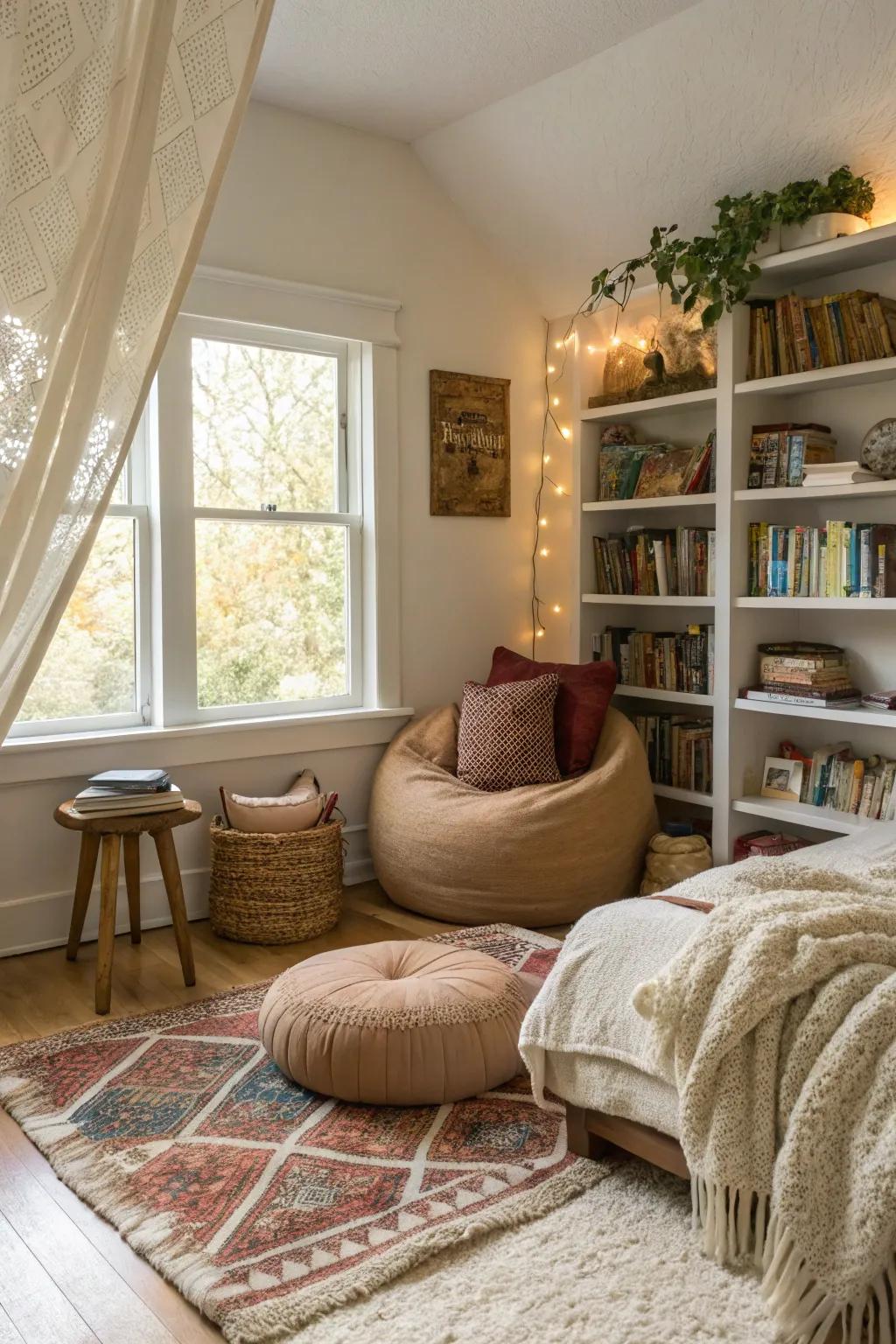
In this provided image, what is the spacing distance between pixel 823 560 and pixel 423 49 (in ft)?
6.87

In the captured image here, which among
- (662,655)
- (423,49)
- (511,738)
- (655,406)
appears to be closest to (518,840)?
(511,738)

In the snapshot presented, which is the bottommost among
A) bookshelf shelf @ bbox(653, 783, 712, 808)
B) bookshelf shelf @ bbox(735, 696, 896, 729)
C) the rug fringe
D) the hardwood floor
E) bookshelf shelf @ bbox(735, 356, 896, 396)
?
the hardwood floor

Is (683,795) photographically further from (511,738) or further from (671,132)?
(671,132)

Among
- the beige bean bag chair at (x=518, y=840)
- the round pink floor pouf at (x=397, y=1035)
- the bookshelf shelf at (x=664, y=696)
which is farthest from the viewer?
the bookshelf shelf at (x=664, y=696)

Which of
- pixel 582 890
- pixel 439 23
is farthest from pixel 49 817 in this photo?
pixel 439 23

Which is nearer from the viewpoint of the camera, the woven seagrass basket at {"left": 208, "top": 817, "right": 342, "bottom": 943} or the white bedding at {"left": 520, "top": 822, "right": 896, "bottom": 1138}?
the white bedding at {"left": 520, "top": 822, "right": 896, "bottom": 1138}

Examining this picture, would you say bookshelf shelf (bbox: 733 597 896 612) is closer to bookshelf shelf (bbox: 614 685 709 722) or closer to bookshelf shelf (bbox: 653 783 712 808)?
bookshelf shelf (bbox: 614 685 709 722)

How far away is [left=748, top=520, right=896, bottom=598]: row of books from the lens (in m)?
3.37

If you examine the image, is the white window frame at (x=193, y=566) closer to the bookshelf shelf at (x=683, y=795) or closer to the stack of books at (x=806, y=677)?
the bookshelf shelf at (x=683, y=795)

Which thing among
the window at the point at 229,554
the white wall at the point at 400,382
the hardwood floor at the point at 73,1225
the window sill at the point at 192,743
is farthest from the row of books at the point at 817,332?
the hardwood floor at the point at 73,1225

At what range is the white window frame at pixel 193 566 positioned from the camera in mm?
3600

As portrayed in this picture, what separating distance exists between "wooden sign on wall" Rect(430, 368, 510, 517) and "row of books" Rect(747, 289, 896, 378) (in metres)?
1.18

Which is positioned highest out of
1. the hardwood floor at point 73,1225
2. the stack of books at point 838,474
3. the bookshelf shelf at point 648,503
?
the stack of books at point 838,474

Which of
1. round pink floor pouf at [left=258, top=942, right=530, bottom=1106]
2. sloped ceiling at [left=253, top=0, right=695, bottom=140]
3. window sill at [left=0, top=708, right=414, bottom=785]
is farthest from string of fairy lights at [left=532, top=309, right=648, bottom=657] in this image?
round pink floor pouf at [left=258, top=942, right=530, bottom=1106]
